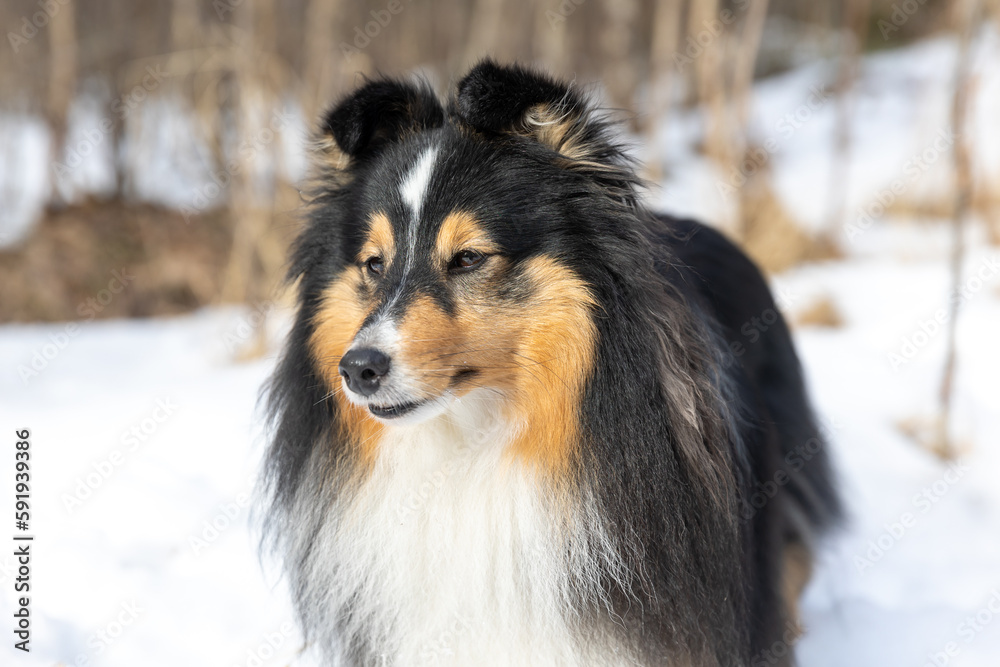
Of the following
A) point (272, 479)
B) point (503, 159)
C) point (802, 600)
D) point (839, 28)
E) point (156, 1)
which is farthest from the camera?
point (839, 28)

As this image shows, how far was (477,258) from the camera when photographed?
2.38m

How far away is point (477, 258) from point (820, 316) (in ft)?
17.5

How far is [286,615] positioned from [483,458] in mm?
1432

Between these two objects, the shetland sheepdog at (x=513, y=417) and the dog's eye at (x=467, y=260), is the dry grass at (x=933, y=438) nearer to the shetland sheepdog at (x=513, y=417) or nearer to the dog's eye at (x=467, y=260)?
the shetland sheepdog at (x=513, y=417)

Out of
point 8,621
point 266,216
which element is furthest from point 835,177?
point 8,621

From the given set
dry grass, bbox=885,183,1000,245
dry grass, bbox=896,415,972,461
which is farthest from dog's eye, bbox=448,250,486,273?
dry grass, bbox=885,183,1000,245

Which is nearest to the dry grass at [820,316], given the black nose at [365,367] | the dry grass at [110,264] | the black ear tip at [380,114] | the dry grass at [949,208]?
the dry grass at [949,208]

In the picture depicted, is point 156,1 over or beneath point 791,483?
over

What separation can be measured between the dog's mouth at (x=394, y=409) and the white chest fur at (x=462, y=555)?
211mm

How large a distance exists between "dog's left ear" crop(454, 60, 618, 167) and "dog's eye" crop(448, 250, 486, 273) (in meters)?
0.40

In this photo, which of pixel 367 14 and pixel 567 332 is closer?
pixel 567 332

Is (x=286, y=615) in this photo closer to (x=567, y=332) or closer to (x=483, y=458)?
(x=483, y=458)

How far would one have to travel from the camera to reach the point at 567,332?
7.59 feet

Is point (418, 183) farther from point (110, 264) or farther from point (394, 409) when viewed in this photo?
point (110, 264)
